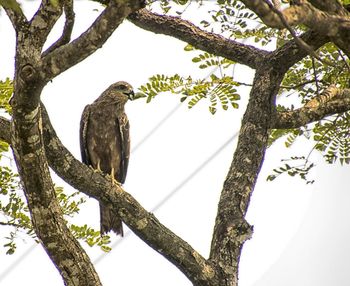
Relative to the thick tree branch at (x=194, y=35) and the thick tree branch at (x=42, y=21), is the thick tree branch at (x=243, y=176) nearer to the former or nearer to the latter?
the thick tree branch at (x=194, y=35)

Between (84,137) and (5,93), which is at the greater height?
(84,137)

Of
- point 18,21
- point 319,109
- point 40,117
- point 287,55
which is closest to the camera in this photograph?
point 18,21

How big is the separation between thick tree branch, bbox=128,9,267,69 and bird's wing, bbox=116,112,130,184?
110 cm

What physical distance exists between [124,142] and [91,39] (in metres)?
3.00

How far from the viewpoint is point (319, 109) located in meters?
5.06

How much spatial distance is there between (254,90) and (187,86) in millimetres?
450

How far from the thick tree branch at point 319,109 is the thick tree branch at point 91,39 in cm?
204

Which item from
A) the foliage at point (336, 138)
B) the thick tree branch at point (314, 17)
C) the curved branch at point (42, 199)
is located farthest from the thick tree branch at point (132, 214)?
the foliage at point (336, 138)

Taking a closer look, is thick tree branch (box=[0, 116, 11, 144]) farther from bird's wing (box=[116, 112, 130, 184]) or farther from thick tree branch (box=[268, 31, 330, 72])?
bird's wing (box=[116, 112, 130, 184])

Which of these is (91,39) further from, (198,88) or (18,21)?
(198,88)

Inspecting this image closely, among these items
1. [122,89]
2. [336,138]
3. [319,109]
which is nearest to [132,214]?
[319,109]

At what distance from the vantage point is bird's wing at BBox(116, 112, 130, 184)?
20.2 feet

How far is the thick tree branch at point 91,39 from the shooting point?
9.95 ft

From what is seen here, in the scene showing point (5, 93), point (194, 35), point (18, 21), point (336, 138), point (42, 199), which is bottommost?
point (42, 199)
